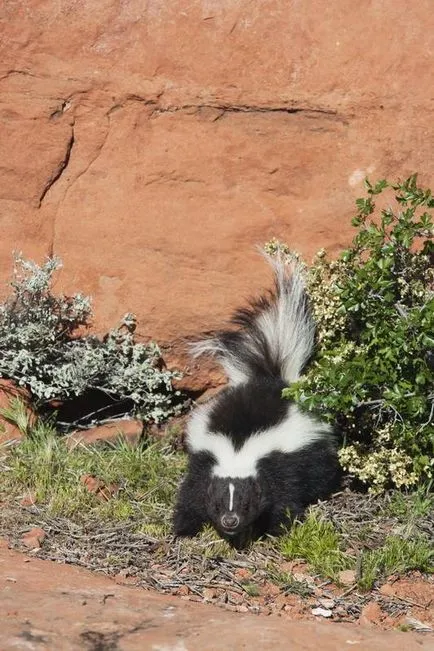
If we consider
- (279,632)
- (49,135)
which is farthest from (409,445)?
(49,135)

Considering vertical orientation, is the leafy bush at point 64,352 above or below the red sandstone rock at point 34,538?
above

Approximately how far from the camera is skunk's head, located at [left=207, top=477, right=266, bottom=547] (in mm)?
5648

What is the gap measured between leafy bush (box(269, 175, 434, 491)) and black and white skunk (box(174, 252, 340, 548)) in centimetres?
15

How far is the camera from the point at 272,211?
646cm

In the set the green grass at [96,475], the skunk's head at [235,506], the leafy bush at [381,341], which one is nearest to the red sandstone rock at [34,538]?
the green grass at [96,475]

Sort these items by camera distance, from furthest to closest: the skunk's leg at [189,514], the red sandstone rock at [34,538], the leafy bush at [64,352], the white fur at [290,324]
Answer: the leafy bush at [64,352]
the white fur at [290,324]
the skunk's leg at [189,514]
the red sandstone rock at [34,538]

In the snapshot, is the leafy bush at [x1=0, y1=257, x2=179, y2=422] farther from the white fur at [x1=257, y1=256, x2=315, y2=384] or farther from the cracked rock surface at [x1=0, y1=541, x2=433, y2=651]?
the cracked rock surface at [x1=0, y1=541, x2=433, y2=651]

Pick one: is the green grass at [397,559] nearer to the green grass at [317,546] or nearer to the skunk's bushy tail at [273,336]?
the green grass at [317,546]

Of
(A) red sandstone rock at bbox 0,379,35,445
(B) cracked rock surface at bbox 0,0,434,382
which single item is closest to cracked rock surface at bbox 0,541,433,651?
(A) red sandstone rock at bbox 0,379,35,445

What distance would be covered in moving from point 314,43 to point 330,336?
1627mm

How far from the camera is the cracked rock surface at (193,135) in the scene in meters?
6.27

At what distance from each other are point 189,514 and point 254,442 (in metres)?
0.53

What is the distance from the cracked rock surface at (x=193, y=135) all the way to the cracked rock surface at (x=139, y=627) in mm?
2186

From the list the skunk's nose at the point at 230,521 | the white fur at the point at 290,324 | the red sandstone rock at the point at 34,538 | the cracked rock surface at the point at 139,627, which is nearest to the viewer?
the cracked rock surface at the point at 139,627
